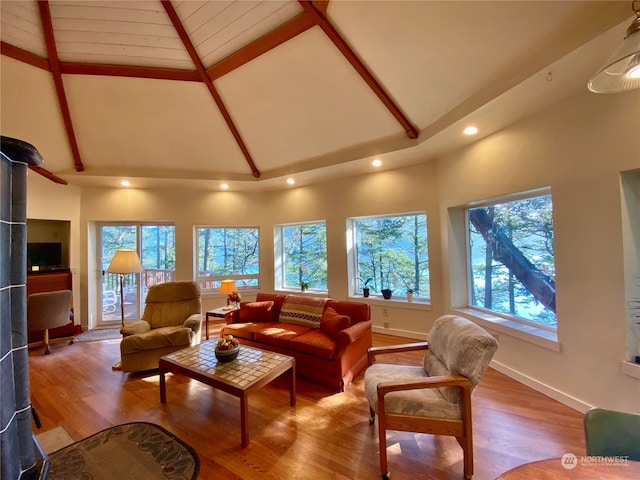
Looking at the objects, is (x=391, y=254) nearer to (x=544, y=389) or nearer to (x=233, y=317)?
(x=544, y=389)

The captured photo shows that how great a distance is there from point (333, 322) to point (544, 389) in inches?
81.9

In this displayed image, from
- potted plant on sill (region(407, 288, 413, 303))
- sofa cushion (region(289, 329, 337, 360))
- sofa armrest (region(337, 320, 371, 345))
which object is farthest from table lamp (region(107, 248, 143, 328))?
potted plant on sill (region(407, 288, 413, 303))

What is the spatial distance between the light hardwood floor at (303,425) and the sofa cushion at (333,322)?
0.57m

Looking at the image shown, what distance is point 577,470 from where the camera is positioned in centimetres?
86

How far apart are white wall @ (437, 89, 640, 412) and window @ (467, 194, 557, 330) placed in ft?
0.93

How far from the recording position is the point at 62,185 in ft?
15.0

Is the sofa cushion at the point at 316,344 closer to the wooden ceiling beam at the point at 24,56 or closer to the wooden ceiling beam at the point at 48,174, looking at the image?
the wooden ceiling beam at the point at 24,56

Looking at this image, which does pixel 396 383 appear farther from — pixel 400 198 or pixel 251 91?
pixel 251 91

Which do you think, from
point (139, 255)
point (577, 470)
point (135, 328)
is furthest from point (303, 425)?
point (139, 255)

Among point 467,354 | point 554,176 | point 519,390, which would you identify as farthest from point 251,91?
point 519,390

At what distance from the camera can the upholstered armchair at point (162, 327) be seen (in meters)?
3.02

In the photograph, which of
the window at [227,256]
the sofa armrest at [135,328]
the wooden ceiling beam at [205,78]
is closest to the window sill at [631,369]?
the sofa armrest at [135,328]

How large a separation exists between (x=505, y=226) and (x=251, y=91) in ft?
11.8

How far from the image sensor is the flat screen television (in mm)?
4398
